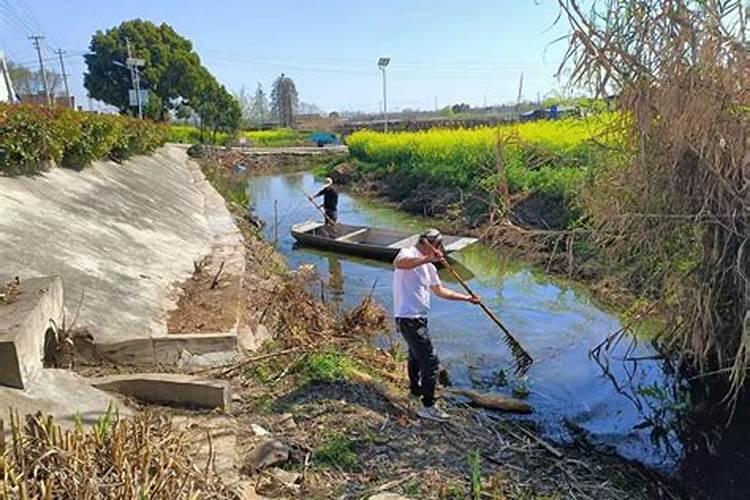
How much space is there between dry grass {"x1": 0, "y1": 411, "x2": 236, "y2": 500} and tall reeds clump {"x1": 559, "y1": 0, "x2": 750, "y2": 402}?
404 cm

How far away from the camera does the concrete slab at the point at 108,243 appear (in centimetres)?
612

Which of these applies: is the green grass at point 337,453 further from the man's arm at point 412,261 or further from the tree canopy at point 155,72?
the tree canopy at point 155,72

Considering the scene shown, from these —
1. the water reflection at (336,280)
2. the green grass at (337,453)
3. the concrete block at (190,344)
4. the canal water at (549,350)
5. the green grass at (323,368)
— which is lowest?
the water reflection at (336,280)

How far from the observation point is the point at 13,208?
7.77m

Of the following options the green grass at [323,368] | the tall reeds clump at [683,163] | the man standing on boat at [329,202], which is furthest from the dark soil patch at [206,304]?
the man standing on boat at [329,202]

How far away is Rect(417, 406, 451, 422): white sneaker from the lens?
5.34 metres

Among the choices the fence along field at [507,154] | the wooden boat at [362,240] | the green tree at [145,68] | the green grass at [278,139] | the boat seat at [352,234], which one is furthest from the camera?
the green grass at [278,139]

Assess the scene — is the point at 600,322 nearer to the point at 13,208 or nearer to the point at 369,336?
the point at 369,336

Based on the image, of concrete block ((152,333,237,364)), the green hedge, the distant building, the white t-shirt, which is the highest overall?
the distant building

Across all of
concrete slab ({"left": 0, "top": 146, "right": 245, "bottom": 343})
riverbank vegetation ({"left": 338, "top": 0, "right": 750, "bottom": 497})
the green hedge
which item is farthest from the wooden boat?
riverbank vegetation ({"left": 338, "top": 0, "right": 750, "bottom": 497})

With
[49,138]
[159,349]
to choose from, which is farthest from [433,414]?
[49,138]

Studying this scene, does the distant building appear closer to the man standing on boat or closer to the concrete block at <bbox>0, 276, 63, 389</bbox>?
the man standing on boat

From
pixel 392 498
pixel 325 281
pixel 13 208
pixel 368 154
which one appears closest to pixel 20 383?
pixel 392 498

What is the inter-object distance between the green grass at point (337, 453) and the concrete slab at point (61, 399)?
1.33 m
